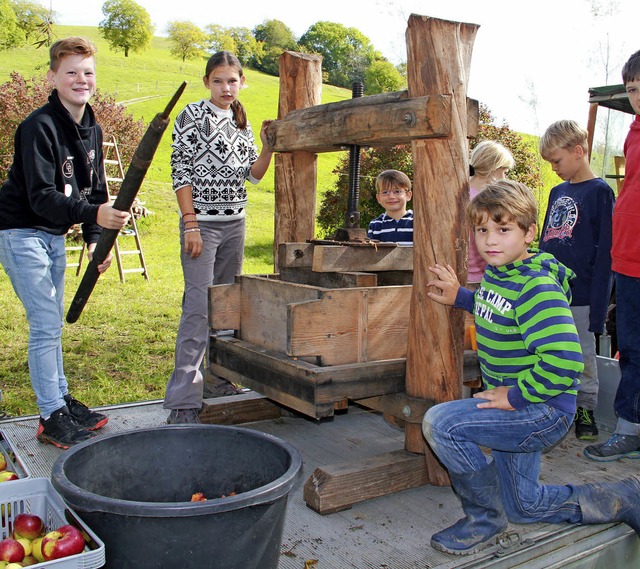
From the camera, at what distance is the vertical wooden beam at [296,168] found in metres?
4.25

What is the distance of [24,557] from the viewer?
2.10 m

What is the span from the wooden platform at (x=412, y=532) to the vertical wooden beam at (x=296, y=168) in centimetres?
136

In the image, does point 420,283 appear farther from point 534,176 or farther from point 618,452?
point 534,176

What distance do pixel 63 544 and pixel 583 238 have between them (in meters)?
3.16

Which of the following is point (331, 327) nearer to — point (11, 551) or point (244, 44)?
point (11, 551)

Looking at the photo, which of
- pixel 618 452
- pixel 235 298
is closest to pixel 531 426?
pixel 618 452

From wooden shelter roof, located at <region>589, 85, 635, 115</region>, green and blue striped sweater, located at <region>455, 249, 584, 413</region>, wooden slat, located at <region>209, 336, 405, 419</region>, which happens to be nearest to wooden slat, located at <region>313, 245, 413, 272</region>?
wooden slat, located at <region>209, 336, 405, 419</region>

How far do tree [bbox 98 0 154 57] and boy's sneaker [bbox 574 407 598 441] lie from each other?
74.9 metres

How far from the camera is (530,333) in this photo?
2504 millimetres

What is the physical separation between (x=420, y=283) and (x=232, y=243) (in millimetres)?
1455

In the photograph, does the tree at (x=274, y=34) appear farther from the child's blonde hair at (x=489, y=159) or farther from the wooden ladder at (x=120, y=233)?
the child's blonde hair at (x=489, y=159)

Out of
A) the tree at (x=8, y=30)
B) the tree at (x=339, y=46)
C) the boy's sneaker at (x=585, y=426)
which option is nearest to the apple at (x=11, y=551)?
the boy's sneaker at (x=585, y=426)

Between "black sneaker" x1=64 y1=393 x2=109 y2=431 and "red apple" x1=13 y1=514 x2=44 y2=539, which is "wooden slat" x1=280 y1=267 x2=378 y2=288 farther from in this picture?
"red apple" x1=13 y1=514 x2=44 y2=539

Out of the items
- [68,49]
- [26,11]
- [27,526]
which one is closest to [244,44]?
[26,11]
